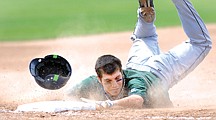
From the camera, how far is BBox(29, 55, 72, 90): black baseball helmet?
601 centimetres

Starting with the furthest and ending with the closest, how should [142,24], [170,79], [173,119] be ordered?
[142,24], [170,79], [173,119]

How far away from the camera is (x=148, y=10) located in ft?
20.4

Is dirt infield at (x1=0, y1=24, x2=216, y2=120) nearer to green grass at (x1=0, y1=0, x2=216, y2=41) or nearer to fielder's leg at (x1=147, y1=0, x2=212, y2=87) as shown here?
fielder's leg at (x1=147, y1=0, x2=212, y2=87)

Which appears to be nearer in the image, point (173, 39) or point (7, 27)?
point (173, 39)

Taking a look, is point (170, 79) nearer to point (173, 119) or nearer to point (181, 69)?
point (181, 69)

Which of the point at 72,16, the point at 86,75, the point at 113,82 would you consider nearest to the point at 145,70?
the point at 113,82

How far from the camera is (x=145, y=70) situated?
5.84 m

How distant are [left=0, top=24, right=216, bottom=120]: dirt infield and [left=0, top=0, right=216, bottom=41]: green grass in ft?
4.65

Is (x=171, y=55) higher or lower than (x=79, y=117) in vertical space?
higher

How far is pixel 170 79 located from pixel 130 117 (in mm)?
1241

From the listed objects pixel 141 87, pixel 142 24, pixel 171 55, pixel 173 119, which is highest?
pixel 142 24

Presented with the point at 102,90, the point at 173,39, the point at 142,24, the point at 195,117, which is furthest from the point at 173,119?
the point at 173,39

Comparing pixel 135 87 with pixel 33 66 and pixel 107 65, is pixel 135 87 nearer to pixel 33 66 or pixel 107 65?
pixel 107 65

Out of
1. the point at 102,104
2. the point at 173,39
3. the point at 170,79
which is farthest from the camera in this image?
the point at 173,39
